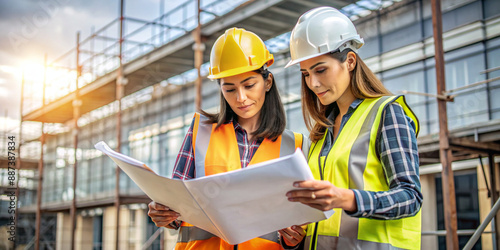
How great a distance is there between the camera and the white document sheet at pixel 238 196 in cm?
156

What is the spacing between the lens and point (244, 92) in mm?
2328

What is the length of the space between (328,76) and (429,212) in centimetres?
946

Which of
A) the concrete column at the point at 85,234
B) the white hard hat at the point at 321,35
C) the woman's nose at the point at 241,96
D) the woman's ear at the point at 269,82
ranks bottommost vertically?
the concrete column at the point at 85,234

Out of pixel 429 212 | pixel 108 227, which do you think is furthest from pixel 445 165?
pixel 108 227

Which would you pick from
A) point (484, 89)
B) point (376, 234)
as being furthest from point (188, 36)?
point (376, 234)

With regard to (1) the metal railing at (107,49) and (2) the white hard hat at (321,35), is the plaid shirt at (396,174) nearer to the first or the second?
(2) the white hard hat at (321,35)

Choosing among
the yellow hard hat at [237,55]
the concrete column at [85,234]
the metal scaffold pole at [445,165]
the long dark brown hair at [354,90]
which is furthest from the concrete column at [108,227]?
the long dark brown hair at [354,90]

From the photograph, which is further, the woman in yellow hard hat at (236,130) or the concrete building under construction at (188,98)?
the concrete building under construction at (188,98)

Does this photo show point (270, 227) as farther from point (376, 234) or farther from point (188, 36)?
point (188, 36)

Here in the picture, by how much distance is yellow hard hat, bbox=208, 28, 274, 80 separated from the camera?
234 cm

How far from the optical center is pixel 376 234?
5.77ft

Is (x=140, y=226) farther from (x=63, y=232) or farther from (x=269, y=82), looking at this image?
(x=269, y=82)

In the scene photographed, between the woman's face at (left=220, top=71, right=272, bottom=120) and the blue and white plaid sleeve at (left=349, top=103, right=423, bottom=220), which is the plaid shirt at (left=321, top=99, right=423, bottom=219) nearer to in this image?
the blue and white plaid sleeve at (left=349, top=103, right=423, bottom=220)

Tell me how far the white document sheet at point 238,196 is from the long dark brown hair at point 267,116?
0.58m
